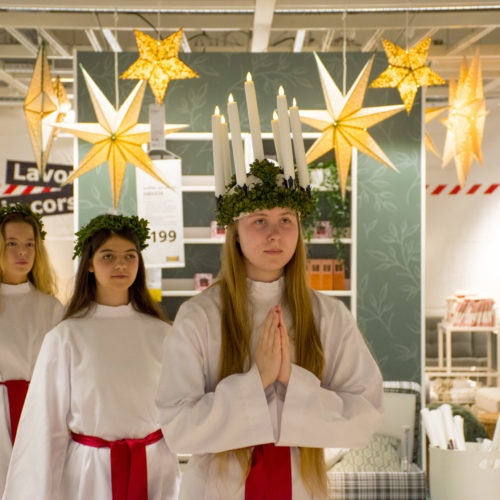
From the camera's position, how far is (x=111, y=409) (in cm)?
254

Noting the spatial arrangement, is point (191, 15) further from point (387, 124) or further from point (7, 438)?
point (7, 438)

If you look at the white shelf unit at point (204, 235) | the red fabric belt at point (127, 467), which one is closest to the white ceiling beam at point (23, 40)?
the white shelf unit at point (204, 235)

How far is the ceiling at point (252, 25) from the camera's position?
466 centimetres

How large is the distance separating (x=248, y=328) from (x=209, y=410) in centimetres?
28

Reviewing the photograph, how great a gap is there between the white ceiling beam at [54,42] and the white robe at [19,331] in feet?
10.9

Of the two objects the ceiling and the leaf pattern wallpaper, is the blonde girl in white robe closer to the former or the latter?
the ceiling

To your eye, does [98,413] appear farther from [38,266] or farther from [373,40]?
[373,40]

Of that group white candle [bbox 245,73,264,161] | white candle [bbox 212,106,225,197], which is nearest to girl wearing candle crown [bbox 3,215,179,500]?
white candle [bbox 212,106,225,197]

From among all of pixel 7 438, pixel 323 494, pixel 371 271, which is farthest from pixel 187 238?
pixel 323 494

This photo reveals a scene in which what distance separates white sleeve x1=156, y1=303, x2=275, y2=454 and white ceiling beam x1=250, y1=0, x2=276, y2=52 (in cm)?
318

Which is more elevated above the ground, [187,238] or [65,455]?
[187,238]

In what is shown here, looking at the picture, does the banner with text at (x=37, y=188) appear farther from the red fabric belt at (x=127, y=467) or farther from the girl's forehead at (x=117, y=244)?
the red fabric belt at (x=127, y=467)

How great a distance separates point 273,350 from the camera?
1910 millimetres

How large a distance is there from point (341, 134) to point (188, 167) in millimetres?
2280
